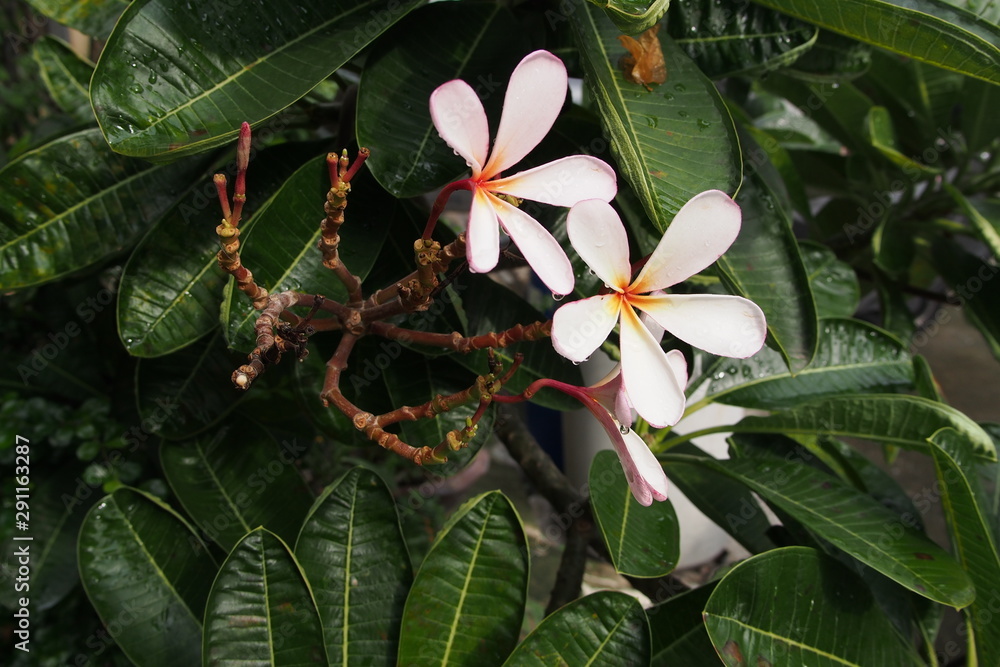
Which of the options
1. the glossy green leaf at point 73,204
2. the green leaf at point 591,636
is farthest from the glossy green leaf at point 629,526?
the glossy green leaf at point 73,204

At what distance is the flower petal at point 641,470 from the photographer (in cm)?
41

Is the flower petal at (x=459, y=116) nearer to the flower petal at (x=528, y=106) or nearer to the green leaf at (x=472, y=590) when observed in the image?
the flower petal at (x=528, y=106)

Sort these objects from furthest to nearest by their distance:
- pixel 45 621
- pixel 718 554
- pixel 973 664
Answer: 1. pixel 718 554
2. pixel 45 621
3. pixel 973 664

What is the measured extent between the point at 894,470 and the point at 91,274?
7.14 ft

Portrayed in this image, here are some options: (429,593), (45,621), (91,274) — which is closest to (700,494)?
(429,593)

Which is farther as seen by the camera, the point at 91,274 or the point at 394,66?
the point at 91,274

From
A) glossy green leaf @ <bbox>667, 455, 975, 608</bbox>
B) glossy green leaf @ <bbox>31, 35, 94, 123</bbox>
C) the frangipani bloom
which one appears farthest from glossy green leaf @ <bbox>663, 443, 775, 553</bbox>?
glossy green leaf @ <bbox>31, 35, 94, 123</bbox>

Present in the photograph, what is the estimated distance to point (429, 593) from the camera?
662mm

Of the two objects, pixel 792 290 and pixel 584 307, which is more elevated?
pixel 584 307

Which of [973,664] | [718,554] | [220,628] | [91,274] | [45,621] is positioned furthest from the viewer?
[718,554]

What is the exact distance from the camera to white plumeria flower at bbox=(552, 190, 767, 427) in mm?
389

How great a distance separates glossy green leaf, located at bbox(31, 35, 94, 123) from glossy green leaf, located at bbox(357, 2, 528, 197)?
543mm

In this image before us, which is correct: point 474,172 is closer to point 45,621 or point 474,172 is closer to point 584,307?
point 584,307

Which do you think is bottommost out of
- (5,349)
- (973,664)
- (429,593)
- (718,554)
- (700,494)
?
(718,554)
